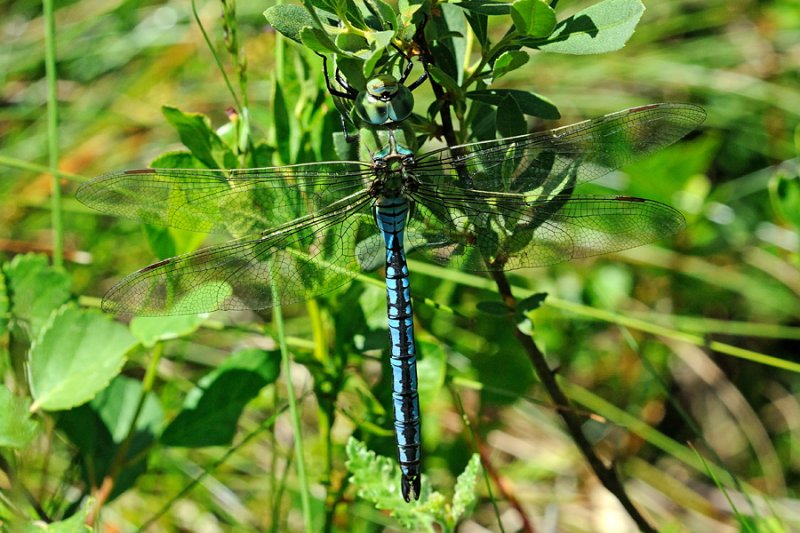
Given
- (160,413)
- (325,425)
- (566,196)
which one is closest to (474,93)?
(566,196)

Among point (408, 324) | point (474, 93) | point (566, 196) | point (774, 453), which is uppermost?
point (474, 93)

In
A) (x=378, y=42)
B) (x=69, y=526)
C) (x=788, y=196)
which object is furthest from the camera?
(x=788, y=196)

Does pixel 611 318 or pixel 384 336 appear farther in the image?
pixel 611 318

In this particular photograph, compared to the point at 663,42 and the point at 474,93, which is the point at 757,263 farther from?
the point at 474,93

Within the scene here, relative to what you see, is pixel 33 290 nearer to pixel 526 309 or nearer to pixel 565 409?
pixel 526 309

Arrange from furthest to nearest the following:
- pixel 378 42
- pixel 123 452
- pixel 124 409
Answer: pixel 124 409 < pixel 123 452 < pixel 378 42

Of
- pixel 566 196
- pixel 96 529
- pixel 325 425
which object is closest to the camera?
pixel 566 196

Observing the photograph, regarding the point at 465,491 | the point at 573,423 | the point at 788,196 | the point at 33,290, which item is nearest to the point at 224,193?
the point at 33,290
